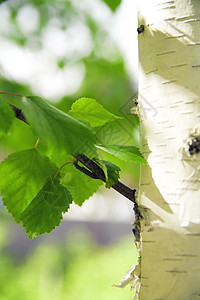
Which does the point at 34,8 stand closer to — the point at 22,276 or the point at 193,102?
the point at 22,276

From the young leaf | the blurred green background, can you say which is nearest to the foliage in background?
the blurred green background

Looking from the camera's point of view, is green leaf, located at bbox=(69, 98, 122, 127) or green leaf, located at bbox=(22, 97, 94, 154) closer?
green leaf, located at bbox=(22, 97, 94, 154)

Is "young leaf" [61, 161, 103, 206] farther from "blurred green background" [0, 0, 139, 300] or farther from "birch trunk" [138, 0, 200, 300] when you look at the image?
"blurred green background" [0, 0, 139, 300]

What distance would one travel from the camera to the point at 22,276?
11.6 feet

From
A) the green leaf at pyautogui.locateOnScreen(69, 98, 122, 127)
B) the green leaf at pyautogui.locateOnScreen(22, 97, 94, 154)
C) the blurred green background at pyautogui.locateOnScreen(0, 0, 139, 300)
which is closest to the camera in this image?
the green leaf at pyautogui.locateOnScreen(22, 97, 94, 154)

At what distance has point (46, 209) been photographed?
38 centimetres

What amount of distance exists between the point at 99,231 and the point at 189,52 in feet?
13.6

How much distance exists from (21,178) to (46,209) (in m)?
0.04

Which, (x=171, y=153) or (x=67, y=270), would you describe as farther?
(x=67, y=270)

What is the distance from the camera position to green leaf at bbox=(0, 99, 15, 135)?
0.30 metres

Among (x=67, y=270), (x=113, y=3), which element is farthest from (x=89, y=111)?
(x=67, y=270)

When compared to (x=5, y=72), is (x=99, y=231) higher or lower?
lower

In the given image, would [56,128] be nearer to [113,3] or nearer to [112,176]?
[112,176]

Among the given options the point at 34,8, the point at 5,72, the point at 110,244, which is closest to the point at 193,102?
the point at 5,72
